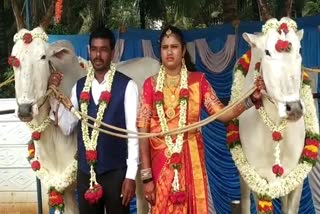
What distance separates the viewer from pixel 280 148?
149 inches

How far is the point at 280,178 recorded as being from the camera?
3752 millimetres

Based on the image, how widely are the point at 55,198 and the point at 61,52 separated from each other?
1001 millimetres

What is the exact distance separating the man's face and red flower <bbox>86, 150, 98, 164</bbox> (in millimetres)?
493

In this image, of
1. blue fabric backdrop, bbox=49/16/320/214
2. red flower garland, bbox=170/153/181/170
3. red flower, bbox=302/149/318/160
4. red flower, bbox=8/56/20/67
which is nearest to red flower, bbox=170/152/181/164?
red flower garland, bbox=170/153/181/170

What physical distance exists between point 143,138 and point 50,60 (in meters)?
1.00

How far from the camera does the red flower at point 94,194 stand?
3424 mm

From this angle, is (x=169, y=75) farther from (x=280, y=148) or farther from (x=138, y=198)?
(x=138, y=198)

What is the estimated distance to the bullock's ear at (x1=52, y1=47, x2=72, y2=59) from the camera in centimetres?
411

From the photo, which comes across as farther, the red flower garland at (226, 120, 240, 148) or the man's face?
the red flower garland at (226, 120, 240, 148)

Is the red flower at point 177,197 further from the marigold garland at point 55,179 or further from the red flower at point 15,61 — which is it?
the red flower at point 15,61

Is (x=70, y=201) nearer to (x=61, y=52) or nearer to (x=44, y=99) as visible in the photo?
(x=44, y=99)

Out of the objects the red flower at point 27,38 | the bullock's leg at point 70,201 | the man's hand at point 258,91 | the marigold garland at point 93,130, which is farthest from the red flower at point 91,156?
the man's hand at point 258,91

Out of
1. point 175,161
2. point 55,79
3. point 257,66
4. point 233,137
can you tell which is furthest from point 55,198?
point 257,66

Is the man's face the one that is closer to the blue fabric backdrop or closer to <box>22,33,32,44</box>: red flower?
<box>22,33,32,44</box>: red flower
